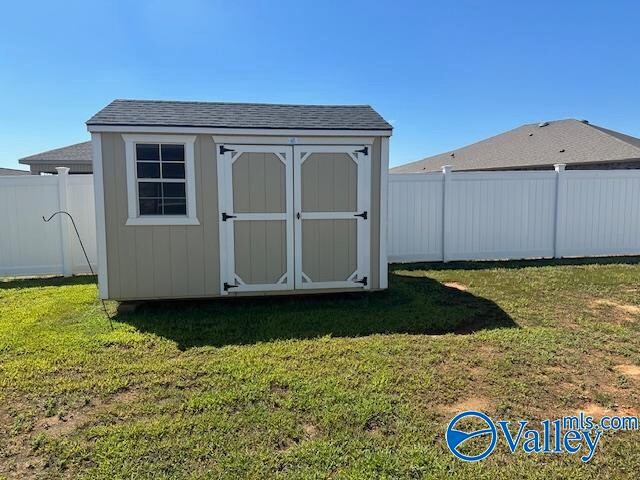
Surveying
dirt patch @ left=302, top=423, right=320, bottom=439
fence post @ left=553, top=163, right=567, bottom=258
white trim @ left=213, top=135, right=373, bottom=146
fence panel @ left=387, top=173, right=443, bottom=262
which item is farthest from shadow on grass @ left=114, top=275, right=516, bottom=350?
fence post @ left=553, top=163, right=567, bottom=258

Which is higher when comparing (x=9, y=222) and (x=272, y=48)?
(x=272, y=48)

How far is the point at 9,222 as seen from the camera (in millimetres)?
7188

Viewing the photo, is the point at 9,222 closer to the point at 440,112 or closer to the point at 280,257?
the point at 280,257

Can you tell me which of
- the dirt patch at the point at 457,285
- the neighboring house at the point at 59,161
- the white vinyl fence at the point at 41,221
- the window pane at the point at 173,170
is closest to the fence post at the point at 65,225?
the white vinyl fence at the point at 41,221

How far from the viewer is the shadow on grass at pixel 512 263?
26.6 feet

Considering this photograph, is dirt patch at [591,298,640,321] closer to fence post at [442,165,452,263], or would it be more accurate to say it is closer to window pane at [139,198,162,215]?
fence post at [442,165,452,263]

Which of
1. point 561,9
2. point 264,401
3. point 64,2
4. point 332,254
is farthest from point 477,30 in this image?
point 264,401

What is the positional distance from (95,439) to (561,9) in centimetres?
1164

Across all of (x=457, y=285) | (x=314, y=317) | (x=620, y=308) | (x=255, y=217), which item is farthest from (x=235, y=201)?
(x=620, y=308)

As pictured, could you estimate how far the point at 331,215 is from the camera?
218 inches

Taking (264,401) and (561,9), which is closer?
(264,401)

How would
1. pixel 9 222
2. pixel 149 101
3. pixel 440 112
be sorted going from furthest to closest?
1. pixel 440 112
2. pixel 9 222
3. pixel 149 101

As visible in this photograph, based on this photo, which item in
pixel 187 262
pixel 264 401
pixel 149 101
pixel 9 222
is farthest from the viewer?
pixel 9 222

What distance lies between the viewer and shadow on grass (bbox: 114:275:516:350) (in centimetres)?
446
